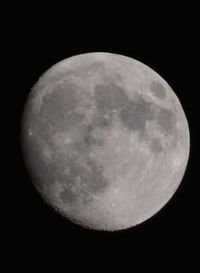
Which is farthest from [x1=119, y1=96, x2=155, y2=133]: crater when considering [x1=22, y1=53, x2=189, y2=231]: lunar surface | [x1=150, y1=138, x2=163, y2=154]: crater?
[x1=150, y1=138, x2=163, y2=154]: crater

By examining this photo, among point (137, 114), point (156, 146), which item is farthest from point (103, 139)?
point (156, 146)

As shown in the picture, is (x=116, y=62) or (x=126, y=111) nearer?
(x=126, y=111)

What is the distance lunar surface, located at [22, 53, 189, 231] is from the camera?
6055 mm

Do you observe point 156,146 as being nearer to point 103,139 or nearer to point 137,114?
point 137,114

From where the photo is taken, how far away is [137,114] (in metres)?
6.17

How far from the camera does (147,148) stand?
20.3 ft

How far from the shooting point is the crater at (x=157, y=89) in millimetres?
6434

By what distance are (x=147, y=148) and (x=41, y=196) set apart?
160cm

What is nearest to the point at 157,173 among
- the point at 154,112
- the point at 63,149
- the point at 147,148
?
the point at 147,148

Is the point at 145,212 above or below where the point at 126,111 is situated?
below

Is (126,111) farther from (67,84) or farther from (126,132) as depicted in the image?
(67,84)

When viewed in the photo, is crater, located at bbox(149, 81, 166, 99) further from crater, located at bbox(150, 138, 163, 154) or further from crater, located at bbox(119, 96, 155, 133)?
crater, located at bbox(150, 138, 163, 154)

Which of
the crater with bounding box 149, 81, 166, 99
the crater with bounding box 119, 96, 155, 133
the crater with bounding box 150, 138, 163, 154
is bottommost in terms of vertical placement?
the crater with bounding box 150, 138, 163, 154

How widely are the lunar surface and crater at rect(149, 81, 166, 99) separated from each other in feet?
0.05
